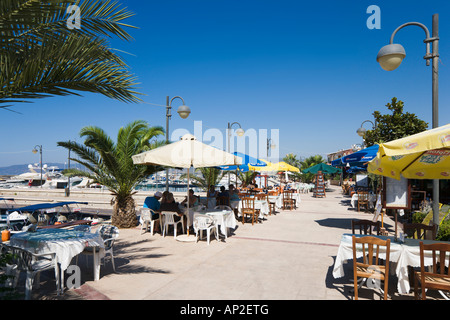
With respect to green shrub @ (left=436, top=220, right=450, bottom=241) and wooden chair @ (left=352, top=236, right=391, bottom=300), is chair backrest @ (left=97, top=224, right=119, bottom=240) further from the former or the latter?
green shrub @ (left=436, top=220, right=450, bottom=241)

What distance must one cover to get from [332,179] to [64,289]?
4344cm

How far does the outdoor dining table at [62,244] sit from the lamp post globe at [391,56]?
229 inches

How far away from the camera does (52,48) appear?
3578mm

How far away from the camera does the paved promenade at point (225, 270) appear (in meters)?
4.32

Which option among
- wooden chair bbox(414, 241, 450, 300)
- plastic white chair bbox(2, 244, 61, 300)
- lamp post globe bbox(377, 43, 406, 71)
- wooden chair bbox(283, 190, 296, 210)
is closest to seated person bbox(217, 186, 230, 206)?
wooden chair bbox(283, 190, 296, 210)

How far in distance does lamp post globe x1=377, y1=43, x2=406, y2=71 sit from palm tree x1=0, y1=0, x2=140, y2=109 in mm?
4203

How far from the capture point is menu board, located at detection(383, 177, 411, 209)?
22.6 ft

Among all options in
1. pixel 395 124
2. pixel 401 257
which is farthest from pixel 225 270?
pixel 395 124

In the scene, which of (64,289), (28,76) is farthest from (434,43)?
(64,289)

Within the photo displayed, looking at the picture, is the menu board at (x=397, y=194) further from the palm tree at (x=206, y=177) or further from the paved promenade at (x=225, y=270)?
the palm tree at (x=206, y=177)

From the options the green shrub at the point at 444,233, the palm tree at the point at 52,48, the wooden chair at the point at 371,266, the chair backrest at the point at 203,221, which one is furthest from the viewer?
the chair backrest at the point at 203,221

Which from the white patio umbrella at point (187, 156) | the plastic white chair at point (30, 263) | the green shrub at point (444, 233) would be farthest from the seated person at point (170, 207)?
the green shrub at point (444, 233)
